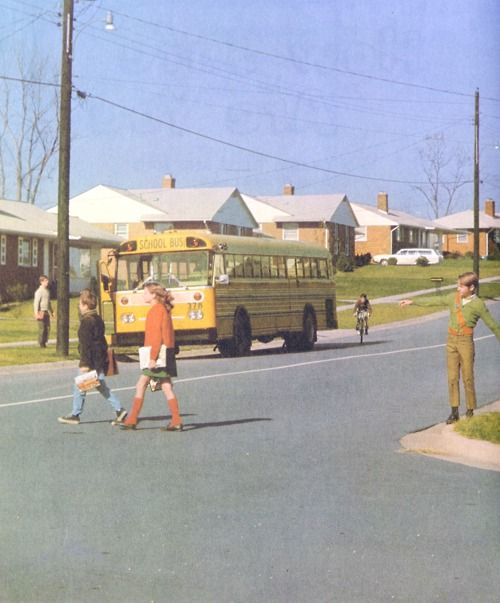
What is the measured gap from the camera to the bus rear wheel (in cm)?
2741

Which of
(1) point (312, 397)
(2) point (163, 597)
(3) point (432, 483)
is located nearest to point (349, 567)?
(2) point (163, 597)

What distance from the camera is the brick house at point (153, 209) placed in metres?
78.8

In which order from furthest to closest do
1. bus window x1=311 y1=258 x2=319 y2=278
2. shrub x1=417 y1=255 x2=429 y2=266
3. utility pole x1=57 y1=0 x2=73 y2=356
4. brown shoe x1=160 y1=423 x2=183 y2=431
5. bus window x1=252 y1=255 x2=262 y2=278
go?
shrub x1=417 y1=255 x2=429 y2=266 → bus window x1=311 y1=258 x2=319 y2=278 → bus window x1=252 y1=255 x2=262 y2=278 → utility pole x1=57 y1=0 x2=73 y2=356 → brown shoe x1=160 y1=423 x2=183 y2=431

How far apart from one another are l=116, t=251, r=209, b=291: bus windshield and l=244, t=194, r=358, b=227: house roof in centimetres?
6493

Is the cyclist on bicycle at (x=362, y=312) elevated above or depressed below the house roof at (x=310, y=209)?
below

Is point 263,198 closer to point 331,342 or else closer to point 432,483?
point 331,342

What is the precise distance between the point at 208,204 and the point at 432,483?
2678 inches

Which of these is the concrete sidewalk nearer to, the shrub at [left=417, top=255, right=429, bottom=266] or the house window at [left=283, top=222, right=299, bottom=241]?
the shrub at [left=417, top=255, right=429, bottom=266]

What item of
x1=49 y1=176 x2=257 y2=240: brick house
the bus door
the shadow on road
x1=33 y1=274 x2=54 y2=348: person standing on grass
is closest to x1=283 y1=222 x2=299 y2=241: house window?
x1=49 y1=176 x2=257 y2=240: brick house

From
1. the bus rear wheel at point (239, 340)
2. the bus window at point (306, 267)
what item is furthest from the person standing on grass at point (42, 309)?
the bus window at point (306, 267)

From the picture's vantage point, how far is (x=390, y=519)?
30.6ft

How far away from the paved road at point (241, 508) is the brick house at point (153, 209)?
61.1 meters

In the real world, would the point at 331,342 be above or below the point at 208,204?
below

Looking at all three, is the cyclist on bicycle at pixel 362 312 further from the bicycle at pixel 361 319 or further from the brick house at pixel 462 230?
the brick house at pixel 462 230
